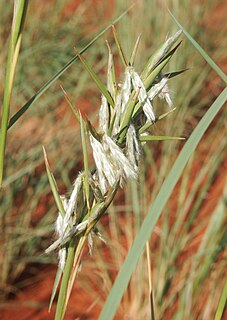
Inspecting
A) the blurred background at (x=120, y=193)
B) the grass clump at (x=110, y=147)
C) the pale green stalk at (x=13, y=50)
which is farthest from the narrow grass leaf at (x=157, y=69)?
the blurred background at (x=120, y=193)

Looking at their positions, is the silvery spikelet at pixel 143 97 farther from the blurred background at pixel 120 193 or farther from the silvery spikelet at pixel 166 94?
the blurred background at pixel 120 193

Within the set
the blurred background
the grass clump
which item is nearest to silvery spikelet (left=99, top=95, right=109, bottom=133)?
the grass clump

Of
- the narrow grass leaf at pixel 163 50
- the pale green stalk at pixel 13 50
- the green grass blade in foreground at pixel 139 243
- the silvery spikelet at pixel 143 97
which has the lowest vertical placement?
the green grass blade in foreground at pixel 139 243

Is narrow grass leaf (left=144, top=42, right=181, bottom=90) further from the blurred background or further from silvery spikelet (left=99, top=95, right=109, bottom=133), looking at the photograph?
the blurred background

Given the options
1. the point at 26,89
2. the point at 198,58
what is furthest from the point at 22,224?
the point at 198,58

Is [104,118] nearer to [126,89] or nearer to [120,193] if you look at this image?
[126,89]

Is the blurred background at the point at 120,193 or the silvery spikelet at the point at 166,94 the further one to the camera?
the blurred background at the point at 120,193

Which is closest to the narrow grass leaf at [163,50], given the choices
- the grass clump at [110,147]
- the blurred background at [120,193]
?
the grass clump at [110,147]

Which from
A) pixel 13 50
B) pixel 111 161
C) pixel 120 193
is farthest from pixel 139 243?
pixel 120 193

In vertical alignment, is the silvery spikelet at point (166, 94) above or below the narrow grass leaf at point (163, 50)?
below
